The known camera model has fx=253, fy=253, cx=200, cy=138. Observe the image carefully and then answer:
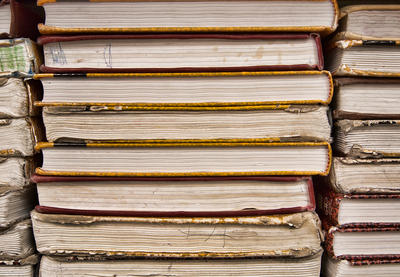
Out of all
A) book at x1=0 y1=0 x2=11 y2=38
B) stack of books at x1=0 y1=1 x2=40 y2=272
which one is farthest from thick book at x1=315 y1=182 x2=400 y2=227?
book at x1=0 y1=0 x2=11 y2=38

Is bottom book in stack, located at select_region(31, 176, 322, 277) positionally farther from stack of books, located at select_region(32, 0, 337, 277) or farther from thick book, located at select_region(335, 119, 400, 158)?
thick book, located at select_region(335, 119, 400, 158)

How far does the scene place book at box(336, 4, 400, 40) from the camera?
1.75ft

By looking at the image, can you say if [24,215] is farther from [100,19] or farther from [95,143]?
[100,19]

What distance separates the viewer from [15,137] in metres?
0.56

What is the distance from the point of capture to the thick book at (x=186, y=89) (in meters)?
0.54

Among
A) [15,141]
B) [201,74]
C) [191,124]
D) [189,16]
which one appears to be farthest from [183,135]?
[15,141]

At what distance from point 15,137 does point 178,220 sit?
402 mm

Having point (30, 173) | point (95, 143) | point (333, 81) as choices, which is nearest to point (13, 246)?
point (30, 173)

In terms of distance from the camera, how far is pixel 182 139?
553 mm

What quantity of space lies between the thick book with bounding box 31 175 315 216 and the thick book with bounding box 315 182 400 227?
7 cm

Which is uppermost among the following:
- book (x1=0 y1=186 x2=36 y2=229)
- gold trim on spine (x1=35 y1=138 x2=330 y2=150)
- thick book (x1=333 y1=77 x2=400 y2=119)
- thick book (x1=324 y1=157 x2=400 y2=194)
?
thick book (x1=333 y1=77 x2=400 y2=119)

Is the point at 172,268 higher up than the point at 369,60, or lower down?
lower down

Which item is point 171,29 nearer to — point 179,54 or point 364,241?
point 179,54

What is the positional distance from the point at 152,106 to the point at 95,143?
0.48 feet
